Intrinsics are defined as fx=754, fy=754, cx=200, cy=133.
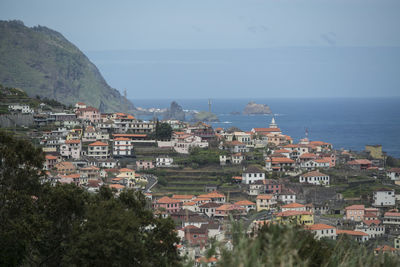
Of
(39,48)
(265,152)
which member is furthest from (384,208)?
(39,48)

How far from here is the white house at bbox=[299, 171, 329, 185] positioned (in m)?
52.6

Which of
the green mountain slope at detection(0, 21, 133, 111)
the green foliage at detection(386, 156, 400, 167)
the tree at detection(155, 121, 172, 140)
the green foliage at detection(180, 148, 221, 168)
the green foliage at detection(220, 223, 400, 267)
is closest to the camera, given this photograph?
the green foliage at detection(220, 223, 400, 267)

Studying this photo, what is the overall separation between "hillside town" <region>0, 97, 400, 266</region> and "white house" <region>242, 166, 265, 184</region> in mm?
68

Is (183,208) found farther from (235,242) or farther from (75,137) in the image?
(235,242)

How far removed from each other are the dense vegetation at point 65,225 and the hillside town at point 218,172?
1558 cm

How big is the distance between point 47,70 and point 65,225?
12745cm

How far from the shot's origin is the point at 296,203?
46594 mm

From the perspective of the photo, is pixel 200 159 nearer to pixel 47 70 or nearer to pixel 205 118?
pixel 205 118

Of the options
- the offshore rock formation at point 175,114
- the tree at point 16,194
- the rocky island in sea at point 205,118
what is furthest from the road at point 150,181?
the offshore rock formation at point 175,114

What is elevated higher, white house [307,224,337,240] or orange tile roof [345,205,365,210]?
orange tile roof [345,205,365,210]

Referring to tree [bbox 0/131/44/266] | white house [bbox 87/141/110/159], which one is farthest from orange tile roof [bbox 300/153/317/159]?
tree [bbox 0/131/44/266]

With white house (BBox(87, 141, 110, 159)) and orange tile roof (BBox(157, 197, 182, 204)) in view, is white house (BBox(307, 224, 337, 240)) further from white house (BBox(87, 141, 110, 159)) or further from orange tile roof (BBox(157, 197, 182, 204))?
white house (BBox(87, 141, 110, 159))

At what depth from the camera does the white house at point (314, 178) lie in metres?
52.6

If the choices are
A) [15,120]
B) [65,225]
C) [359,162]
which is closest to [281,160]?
[359,162]
